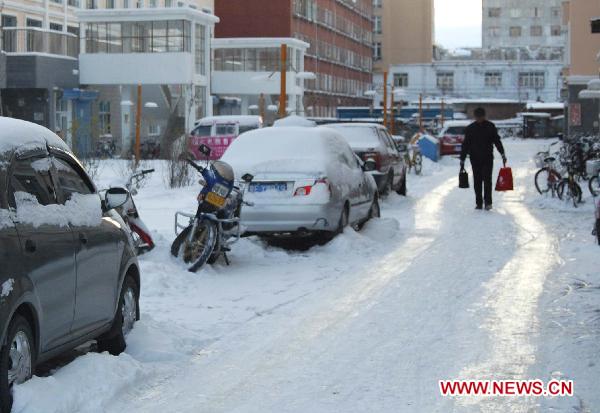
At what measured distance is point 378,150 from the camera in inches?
941

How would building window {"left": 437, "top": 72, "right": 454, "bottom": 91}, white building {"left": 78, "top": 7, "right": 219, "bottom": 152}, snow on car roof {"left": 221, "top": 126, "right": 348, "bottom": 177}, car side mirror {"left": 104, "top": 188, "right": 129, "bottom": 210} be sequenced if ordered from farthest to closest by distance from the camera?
1. building window {"left": 437, "top": 72, "right": 454, "bottom": 91}
2. white building {"left": 78, "top": 7, "right": 219, "bottom": 152}
3. snow on car roof {"left": 221, "top": 126, "right": 348, "bottom": 177}
4. car side mirror {"left": 104, "top": 188, "right": 129, "bottom": 210}

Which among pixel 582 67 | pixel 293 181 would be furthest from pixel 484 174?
pixel 582 67

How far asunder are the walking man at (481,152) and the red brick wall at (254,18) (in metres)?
68.0

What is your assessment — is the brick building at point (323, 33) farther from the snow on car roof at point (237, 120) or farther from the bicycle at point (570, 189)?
the bicycle at point (570, 189)

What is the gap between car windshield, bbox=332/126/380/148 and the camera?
2402cm

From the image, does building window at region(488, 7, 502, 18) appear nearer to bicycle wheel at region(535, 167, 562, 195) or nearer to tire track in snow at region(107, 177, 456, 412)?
bicycle wheel at region(535, 167, 562, 195)

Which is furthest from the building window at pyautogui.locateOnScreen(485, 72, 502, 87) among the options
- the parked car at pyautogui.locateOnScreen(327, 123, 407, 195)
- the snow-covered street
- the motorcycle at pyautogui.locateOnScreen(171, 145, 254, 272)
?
the motorcycle at pyautogui.locateOnScreen(171, 145, 254, 272)

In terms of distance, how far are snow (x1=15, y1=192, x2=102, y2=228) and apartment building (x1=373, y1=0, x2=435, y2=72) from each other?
126707 millimetres

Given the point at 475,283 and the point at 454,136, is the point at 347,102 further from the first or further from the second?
the point at 475,283

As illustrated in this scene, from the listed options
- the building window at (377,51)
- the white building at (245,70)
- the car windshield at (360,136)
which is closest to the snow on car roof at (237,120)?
the car windshield at (360,136)

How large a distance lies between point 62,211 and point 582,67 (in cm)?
5935

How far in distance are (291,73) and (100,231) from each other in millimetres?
66208

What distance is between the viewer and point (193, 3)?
81.4 meters

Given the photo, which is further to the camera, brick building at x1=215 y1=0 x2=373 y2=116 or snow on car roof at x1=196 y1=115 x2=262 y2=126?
brick building at x1=215 y1=0 x2=373 y2=116
